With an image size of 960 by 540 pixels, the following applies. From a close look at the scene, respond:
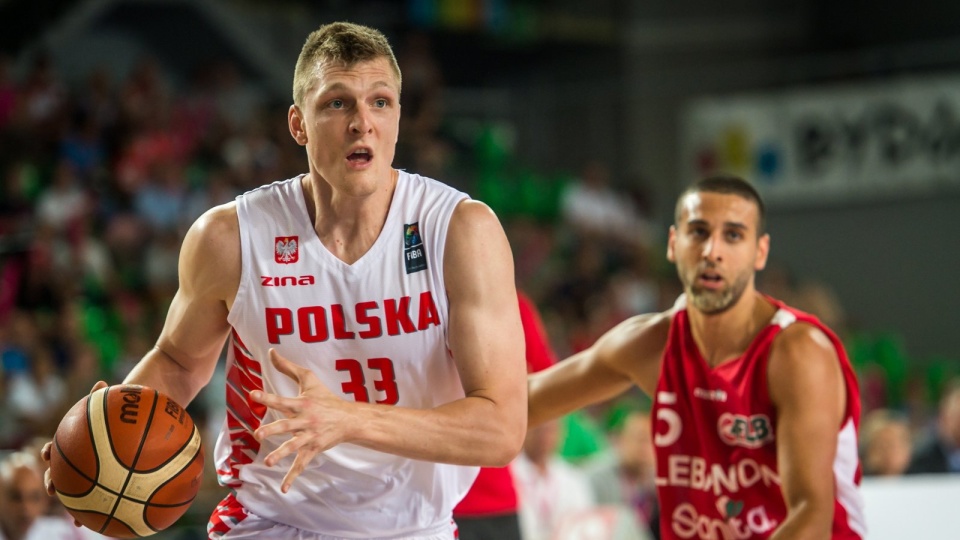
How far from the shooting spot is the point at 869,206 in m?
17.8

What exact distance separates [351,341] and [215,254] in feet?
1.62

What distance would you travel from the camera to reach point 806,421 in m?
4.31

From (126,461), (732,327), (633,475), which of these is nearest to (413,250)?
(126,461)

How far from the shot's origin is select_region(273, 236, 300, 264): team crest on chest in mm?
3746

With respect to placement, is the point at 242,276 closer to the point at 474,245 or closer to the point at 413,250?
the point at 413,250

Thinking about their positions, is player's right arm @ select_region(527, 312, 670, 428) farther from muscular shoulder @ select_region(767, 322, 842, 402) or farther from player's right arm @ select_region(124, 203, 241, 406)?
player's right arm @ select_region(124, 203, 241, 406)

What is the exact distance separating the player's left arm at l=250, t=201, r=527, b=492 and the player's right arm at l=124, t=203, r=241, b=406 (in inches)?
25.9

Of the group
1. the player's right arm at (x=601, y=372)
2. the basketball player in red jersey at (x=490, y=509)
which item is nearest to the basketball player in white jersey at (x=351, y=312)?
the player's right arm at (x=601, y=372)

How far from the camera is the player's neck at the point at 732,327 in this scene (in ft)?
15.5

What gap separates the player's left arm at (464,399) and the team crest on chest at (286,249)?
1.48ft

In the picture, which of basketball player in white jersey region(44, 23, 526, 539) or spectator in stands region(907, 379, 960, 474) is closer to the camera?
basketball player in white jersey region(44, 23, 526, 539)

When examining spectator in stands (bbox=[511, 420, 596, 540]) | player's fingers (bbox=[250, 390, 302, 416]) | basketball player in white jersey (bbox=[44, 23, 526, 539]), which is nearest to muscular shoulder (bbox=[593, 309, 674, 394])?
basketball player in white jersey (bbox=[44, 23, 526, 539])

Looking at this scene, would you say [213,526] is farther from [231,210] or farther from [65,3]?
[65,3]

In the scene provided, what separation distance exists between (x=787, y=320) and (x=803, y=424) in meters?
0.48
